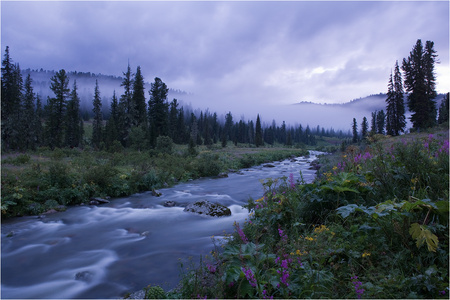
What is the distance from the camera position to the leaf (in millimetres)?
2428

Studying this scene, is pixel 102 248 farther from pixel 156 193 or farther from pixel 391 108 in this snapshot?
pixel 391 108

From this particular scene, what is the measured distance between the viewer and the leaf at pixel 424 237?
243cm

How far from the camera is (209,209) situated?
31.4 ft

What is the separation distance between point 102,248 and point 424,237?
7.13 meters

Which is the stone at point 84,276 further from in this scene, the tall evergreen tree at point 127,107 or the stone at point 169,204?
the tall evergreen tree at point 127,107

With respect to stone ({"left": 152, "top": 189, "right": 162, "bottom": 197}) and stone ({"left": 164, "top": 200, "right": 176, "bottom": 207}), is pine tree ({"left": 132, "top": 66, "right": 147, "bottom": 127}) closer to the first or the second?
stone ({"left": 152, "top": 189, "right": 162, "bottom": 197})

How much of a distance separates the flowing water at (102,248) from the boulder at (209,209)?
280 millimetres

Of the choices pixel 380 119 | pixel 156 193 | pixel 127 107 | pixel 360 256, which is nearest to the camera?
pixel 360 256

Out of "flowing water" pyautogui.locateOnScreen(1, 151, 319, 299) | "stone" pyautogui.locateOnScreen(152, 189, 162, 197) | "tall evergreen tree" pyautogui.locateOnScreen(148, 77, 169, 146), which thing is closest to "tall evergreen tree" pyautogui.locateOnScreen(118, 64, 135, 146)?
"tall evergreen tree" pyautogui.locateOnScreen(148, 77, 169, 146)

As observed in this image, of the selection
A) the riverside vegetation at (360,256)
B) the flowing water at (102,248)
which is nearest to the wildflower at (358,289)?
the riverside vegetation at (360,256)

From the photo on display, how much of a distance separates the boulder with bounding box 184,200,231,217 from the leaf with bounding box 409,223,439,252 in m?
7.16

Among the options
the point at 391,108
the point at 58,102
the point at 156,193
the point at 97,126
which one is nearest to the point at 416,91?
the point at 391,108

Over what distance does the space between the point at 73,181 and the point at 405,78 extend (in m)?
54.9

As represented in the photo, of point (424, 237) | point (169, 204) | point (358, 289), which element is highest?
point (424, 237)
